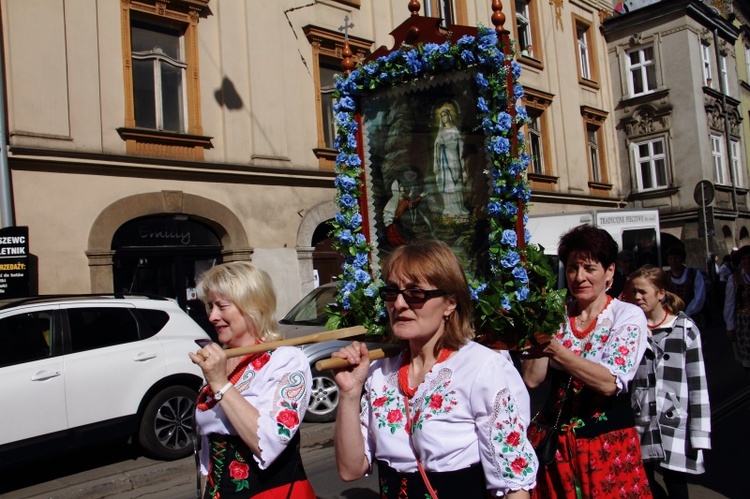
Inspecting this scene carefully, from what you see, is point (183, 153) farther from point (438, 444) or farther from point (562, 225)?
point (438, 444)

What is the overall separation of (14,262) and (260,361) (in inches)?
324

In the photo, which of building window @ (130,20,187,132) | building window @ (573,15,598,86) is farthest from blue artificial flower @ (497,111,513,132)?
building window @ (573,15,598,86)

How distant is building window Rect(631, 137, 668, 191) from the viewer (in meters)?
25.0

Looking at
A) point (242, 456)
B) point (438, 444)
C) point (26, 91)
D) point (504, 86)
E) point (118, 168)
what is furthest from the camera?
point (118, 168)

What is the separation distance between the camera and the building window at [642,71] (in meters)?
25.3

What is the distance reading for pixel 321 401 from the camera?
8531 mm

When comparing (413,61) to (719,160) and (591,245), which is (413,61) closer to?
(591,245)

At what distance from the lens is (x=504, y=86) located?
354 centimetres

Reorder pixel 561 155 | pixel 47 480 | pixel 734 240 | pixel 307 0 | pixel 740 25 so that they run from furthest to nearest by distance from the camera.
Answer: pixel 740 25
pixel 734 240
pixel 561 155
pixel 307 0
pixel 47 480

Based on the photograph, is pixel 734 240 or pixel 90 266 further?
pixel 734 240

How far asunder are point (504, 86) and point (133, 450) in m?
6.36

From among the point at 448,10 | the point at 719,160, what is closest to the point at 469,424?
the point at 448,10

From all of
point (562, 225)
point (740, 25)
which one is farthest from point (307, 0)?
point (740, 25)

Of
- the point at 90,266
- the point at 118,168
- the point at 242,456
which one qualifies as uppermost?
the point at 118,168
